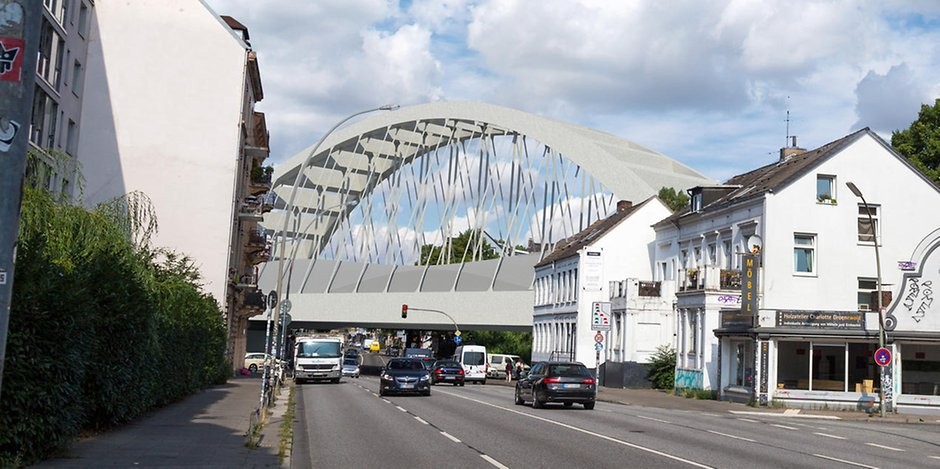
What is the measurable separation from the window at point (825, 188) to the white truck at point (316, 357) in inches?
953

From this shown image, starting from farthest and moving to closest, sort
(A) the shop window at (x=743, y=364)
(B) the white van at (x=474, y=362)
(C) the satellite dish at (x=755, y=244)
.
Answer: (B) the white van at (x=474, y=362) < (C) the satellite dish at (x=755, y=244) < (A) the shop window at (x=743, y=364)

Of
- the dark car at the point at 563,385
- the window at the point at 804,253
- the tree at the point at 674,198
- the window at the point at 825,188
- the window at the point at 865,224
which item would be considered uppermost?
the tree at the point at 674,198

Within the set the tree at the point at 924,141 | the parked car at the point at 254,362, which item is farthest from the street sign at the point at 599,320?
the parked car at the point at 254,362

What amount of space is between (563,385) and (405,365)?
1030 centimetres

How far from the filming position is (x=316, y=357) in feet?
172

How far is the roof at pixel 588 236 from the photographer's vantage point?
199 feet

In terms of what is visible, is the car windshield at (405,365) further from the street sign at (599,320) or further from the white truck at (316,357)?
the white truck at (316,357)

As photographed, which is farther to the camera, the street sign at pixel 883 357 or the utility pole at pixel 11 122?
the street sign at pixel 883 357

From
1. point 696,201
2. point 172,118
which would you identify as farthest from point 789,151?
point 172,118

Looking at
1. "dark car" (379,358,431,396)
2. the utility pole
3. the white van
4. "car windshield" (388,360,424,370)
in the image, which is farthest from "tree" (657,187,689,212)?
the utility pole

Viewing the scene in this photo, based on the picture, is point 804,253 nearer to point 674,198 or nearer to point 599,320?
point 599,320

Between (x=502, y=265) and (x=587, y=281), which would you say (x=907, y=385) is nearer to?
(x=587, y=281)

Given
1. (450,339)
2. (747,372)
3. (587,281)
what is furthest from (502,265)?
(747,372)

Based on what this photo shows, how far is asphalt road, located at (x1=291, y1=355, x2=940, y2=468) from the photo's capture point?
54.4 ft
